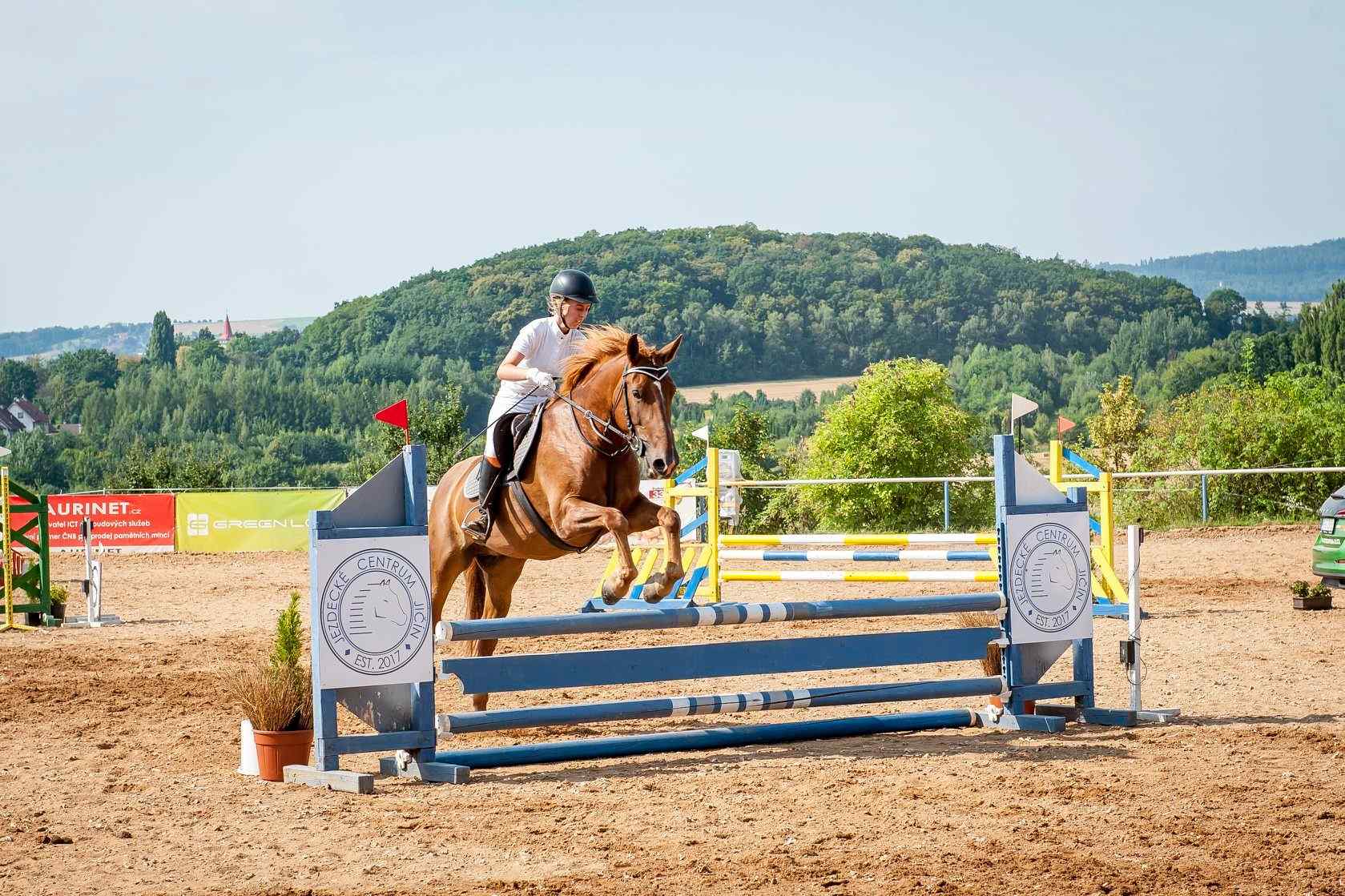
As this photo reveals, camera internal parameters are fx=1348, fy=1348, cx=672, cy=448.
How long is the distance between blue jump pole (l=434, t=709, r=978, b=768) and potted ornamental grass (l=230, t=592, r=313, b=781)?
24.2 inches

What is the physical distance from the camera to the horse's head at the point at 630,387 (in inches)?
246

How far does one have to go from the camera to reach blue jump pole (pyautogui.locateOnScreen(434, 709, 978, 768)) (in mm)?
5648

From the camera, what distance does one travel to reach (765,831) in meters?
4.43

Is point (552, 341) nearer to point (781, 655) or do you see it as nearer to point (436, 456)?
point (781, 655)

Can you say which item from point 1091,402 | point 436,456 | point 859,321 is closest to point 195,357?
point 859,321

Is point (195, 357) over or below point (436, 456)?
over

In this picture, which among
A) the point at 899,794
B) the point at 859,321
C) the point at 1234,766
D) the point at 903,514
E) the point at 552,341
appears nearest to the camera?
the point at 899,794

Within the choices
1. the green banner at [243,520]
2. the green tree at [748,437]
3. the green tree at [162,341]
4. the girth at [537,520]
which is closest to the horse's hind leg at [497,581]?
the girth at [537,520]

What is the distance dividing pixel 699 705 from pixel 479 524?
1838 millimetres

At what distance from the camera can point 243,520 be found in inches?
1073

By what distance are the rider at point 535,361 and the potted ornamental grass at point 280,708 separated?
153 centimetres

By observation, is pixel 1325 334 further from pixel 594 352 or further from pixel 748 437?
pixel 594 352

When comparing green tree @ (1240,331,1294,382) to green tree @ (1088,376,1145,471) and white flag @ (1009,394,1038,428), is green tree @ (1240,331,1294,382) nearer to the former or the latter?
green tree @ (1088,376,1145,471)

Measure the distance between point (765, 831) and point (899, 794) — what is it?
0.72m
